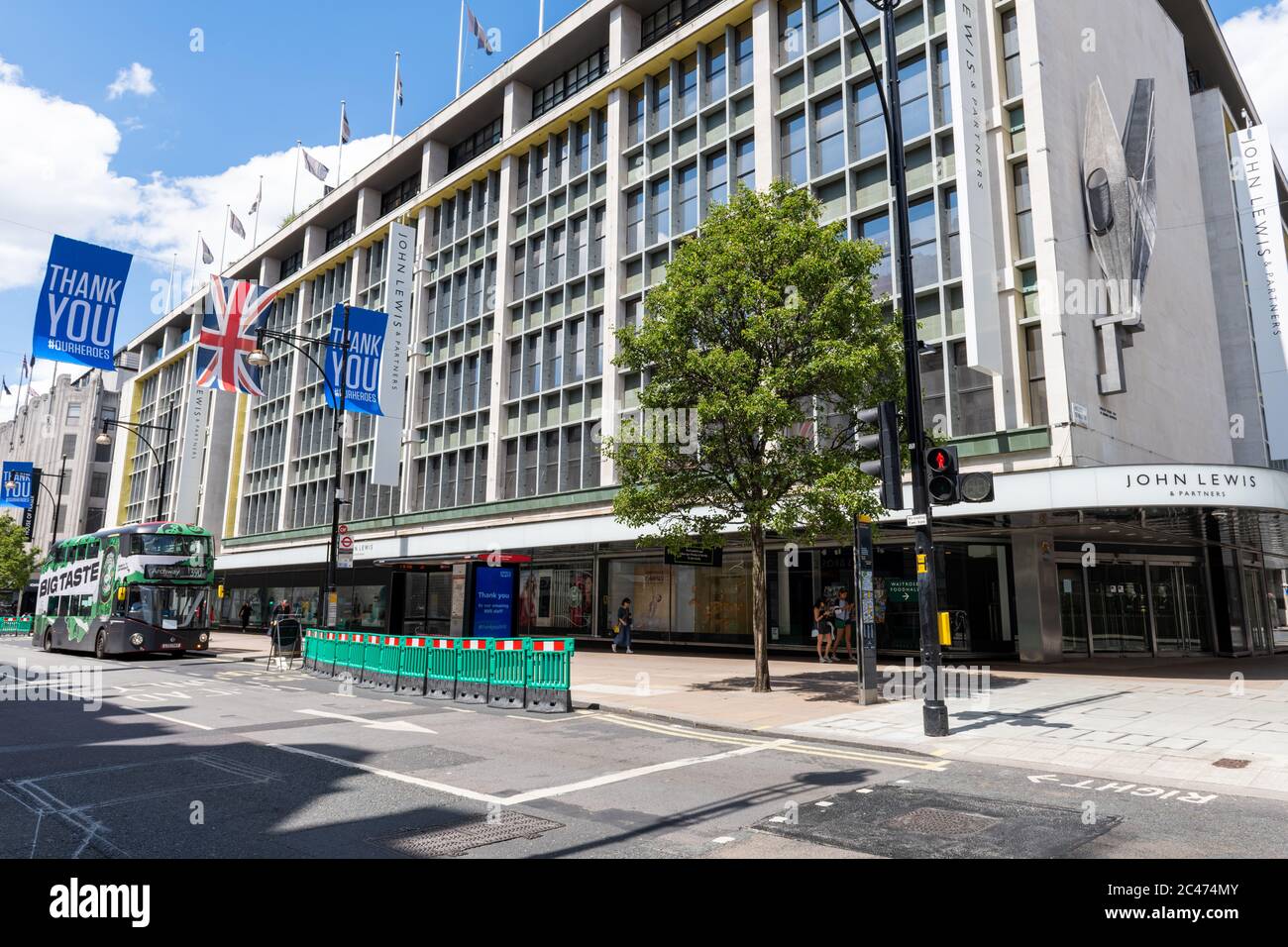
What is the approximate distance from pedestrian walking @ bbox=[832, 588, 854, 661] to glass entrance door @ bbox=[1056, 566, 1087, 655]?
5.82 meters

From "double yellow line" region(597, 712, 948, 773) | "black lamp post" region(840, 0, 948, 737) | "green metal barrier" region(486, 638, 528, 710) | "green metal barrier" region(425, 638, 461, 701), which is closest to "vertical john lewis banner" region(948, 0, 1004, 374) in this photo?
"black lamp post" region(840, 0, 948, 737)

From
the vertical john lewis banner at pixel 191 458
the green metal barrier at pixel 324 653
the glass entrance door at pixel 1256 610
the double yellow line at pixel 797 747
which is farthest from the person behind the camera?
the vertical john lewis banner at pixel 191 458

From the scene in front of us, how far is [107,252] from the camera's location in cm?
1869

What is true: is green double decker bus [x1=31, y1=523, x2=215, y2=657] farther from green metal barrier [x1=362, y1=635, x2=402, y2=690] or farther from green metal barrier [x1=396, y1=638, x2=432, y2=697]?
green metal barrier [x1=396, y1=638, x2=432, y2=697]

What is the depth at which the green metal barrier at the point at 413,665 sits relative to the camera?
55.0 feet

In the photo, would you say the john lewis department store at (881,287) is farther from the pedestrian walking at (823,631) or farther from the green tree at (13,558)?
the green tree at (13,558)

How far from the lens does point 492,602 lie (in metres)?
18.7

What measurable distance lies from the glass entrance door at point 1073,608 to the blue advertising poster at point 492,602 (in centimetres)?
1546

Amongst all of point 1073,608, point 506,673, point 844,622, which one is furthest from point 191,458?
point 1073,608

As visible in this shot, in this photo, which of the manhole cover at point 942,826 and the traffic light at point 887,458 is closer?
the manhole cover at point 942,826

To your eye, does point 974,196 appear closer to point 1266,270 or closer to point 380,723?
point 380,723

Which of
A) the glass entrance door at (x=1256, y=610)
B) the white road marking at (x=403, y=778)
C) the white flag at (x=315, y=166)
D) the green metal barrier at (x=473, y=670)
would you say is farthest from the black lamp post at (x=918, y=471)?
the white flag at (x=315, y=166)

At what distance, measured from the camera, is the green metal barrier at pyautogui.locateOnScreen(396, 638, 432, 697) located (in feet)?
55.0
